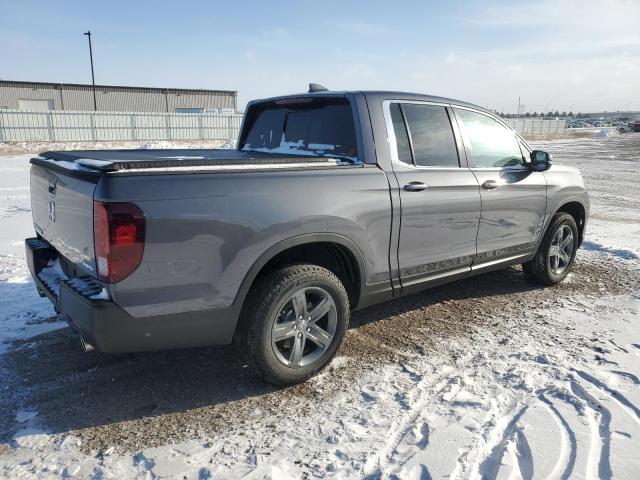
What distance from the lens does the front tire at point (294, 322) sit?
300cm

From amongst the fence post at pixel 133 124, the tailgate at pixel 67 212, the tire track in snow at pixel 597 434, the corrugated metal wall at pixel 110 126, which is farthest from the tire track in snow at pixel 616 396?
the fence post at pixel 133 124

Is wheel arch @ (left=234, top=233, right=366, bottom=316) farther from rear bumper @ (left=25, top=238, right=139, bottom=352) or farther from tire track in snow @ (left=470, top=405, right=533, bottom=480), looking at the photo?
tire track in snow @ (left=470, top=405, right=533, bottom=480)

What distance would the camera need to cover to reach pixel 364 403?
10.1 ft

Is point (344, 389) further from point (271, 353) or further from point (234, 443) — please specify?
point (234, 443)

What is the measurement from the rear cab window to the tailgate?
212 cm

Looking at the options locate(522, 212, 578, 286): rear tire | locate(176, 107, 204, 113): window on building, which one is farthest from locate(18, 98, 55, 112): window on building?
locate(522, 212, 578, 286): rear tire

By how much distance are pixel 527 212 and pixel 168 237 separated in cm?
346

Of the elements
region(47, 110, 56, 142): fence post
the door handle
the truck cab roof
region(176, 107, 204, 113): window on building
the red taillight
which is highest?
region(176, 107, 204, 113): window on building

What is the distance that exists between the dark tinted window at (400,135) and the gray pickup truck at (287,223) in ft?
0.04

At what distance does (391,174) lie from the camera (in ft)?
11.6

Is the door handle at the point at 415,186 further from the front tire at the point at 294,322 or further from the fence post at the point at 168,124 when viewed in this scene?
the fence post at the point at 168,124

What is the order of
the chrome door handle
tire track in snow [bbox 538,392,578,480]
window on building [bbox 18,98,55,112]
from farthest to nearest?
window on building [bbox 18,98,55,112], the chrome door handle, tire track in snow [bbox 538,392,578,480]

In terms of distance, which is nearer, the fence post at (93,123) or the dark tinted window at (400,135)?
the dark tinted window at (400,135)

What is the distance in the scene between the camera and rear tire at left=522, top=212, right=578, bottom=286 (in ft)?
16.8
